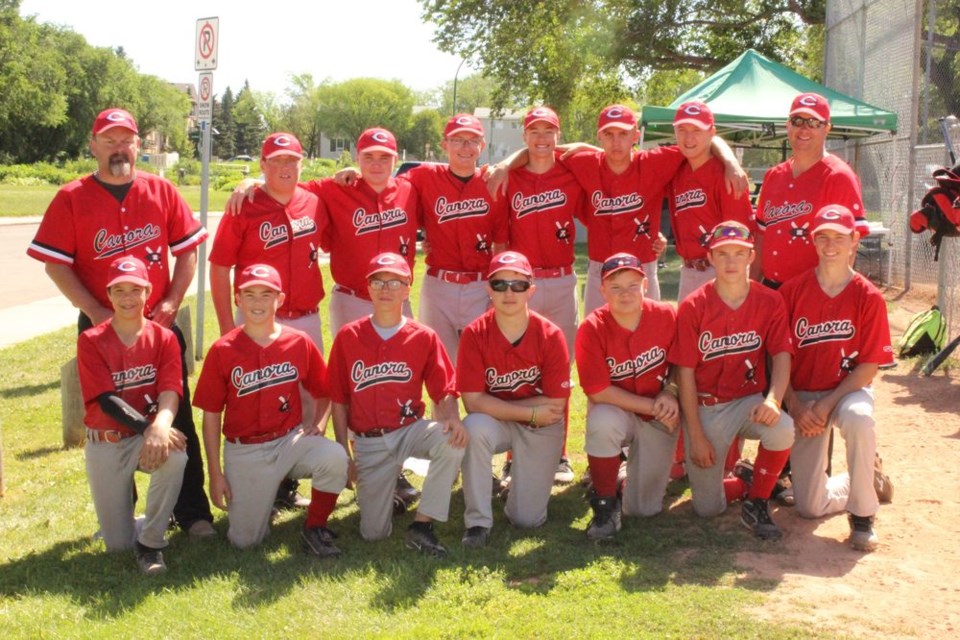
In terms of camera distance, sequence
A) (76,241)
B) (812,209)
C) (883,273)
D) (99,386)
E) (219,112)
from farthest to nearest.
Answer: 1. (219,112)
2. (883,273)
3. (812,209)
4. (76,241)
5. (99,386)

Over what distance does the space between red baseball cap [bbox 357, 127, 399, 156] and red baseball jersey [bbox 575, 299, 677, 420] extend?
1.59 metres

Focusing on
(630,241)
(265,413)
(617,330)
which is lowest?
(265,413)

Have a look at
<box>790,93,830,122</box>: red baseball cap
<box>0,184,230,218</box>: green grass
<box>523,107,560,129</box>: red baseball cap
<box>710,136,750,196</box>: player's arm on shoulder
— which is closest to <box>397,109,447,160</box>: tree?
<box>0,184,230,218</box>: green grass

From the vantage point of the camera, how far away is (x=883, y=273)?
1441cm

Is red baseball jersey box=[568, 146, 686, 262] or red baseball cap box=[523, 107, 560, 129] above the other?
red baseball cap box=[523, 107, 560, 129]

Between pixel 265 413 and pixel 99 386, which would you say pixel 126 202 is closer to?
pixel 99 386

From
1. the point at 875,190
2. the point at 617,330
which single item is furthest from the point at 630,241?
the point at 875,190

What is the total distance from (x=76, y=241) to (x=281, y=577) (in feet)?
6.69

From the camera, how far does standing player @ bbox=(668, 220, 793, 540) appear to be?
16.2 feet

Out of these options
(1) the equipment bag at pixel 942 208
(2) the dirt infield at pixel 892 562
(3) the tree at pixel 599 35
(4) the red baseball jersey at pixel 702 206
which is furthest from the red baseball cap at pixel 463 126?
(3) the tree at pixel 599 35

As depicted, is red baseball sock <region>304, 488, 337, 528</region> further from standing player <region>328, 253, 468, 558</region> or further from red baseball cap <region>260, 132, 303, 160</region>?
red baseball cap <region>260, 132, 303, 160</region>

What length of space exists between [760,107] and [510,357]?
35.6 ft

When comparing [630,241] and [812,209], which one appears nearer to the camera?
[812,209]

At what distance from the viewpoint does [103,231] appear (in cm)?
498
